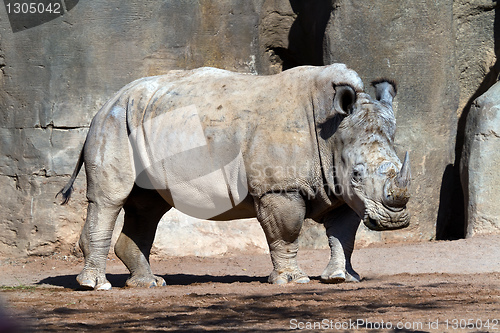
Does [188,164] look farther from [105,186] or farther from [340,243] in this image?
[340,243]

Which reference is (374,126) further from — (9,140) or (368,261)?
(9,140)

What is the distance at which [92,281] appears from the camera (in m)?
7.03

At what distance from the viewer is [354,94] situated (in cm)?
641

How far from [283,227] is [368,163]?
876 millimetres

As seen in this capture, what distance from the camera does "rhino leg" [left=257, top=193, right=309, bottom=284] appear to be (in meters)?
6.45

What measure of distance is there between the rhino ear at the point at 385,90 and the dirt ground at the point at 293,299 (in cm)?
155

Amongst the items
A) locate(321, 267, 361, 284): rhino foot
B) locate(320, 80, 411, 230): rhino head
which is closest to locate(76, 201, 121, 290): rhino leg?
locate(321, 267, 361, 284): rhino foot

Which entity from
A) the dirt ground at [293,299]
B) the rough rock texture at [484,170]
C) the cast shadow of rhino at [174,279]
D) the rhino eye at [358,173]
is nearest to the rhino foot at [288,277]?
the dirt ground at [293,299]

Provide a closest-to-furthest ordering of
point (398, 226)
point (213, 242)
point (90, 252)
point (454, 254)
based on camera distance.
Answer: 1. point (398, 226)
2. point (90, 252)
3. point (454, 254)
4. point (213, 242)

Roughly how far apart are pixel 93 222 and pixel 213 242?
2931mm

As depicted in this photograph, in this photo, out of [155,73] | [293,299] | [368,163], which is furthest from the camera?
[155,73]

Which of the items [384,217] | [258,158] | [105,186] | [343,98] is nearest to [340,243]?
[384,217]

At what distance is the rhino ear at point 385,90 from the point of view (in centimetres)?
678

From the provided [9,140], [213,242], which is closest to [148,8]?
[9,140]
